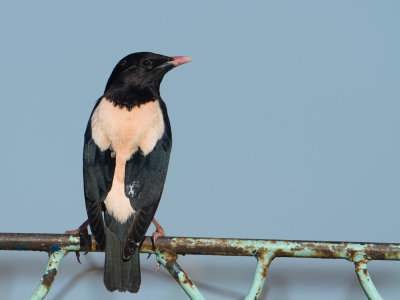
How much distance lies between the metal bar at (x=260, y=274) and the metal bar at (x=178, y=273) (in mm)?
190

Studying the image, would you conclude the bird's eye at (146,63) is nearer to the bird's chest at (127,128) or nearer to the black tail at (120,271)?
the bird's chest at (127,128)

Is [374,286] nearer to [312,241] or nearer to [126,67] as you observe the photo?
[312,241]

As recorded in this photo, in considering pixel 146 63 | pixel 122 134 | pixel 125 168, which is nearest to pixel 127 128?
pixel 122 134

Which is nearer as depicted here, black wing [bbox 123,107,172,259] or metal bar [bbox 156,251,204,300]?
metal bar [bbox 156,251,204,300]

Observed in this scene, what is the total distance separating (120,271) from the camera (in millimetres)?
3721

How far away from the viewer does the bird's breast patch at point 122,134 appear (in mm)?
4281

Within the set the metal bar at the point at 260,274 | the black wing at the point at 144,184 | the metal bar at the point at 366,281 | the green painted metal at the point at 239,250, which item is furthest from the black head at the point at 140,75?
the metal bar at the point at 366,281

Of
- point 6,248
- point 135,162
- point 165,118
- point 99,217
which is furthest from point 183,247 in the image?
point 165,118

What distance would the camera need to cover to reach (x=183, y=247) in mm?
2770

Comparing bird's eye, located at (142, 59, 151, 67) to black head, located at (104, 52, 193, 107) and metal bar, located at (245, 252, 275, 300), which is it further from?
metal bar, located at (245, 252, 275, 300)

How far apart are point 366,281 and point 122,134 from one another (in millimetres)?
2452

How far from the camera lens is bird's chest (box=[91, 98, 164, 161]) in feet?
15.2

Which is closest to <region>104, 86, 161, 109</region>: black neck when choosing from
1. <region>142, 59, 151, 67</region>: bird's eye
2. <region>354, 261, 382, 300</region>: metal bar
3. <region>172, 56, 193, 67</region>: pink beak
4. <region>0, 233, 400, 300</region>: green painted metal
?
<region>142, 59, 151, 67</region>: bird's eye

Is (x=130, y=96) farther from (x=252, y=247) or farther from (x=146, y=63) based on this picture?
(x=252, y=247)
